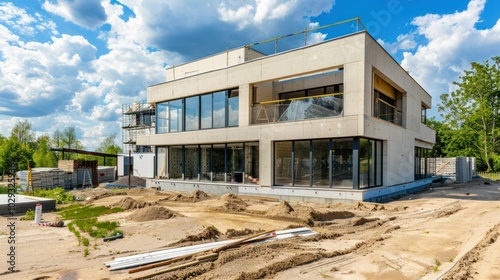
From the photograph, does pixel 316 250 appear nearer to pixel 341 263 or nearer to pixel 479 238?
pixel 341 263

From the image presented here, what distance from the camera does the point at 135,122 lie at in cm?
→ 5656

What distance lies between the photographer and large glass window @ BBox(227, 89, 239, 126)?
60.2ft

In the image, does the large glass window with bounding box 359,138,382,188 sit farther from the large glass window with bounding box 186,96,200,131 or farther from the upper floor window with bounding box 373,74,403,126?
the large glass window with bounding box 186,96,200,131

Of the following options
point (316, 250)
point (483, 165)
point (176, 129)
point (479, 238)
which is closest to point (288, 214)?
point (316, 250)

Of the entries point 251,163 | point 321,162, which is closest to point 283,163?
point 321,162

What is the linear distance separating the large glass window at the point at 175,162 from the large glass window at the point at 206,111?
3.36 meters

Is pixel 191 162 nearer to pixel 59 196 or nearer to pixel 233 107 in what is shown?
pixel 233 107

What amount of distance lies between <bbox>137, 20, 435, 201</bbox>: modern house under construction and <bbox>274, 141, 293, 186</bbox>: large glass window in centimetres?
5

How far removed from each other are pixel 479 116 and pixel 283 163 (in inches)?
1615

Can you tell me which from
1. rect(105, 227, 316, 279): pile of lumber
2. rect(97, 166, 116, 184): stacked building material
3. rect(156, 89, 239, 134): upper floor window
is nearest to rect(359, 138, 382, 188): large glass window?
rect(156, 89, 239, 134): upper floor window

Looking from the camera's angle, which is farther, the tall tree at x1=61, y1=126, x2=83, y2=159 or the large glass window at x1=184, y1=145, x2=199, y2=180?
the tall tree at x1=61, y1=126, x2=83, y2=159

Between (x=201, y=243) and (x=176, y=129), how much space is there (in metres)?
15.2

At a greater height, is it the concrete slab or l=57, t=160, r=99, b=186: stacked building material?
l=57, t=160, r=99, b=186: stacked building material

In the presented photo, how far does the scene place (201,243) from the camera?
762 centimetres
